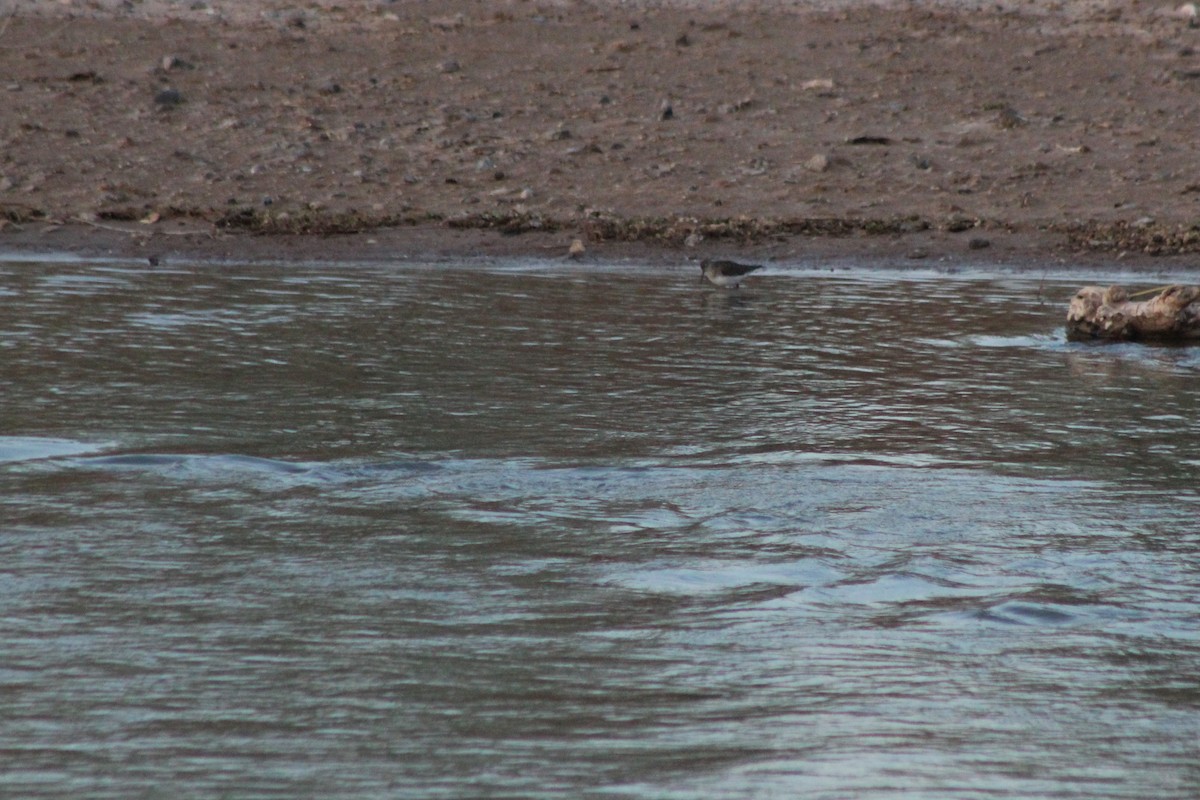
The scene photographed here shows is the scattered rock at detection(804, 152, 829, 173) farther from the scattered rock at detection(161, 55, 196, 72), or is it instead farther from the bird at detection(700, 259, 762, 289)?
the scattered rock at detection(161, 55, 196, 72)

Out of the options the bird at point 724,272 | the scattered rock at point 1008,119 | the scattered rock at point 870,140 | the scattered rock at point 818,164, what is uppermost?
the scattered rock at point 1008,119

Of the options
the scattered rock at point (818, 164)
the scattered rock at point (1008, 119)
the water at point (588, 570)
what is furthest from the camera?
the scattered rock at point (1008, 119)

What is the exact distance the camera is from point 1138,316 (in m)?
8.30

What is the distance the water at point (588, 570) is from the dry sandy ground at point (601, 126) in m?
5.26

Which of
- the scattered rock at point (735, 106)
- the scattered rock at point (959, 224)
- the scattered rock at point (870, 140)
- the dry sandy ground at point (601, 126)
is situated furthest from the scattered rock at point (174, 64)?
the scattered rock at point (959, 224)

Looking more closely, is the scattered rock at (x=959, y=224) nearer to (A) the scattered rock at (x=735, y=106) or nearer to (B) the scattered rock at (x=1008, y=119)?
(B) the scattered rock at (x=1008, y=119)

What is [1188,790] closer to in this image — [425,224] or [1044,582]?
[1044,582]

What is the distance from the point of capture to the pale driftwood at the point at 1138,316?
27.0ft

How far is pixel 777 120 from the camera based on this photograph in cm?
1512

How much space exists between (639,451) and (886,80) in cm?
1138

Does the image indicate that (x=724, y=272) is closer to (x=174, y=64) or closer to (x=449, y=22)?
(x=174, y=64)

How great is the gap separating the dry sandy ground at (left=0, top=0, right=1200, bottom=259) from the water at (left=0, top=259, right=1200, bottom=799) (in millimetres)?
5256

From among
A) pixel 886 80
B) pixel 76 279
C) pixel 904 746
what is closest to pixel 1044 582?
pixel 904 746

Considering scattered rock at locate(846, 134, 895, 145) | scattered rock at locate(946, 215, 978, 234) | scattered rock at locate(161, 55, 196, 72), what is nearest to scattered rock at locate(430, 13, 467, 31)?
scattered rock at locate(161, 55, 196, 72)
